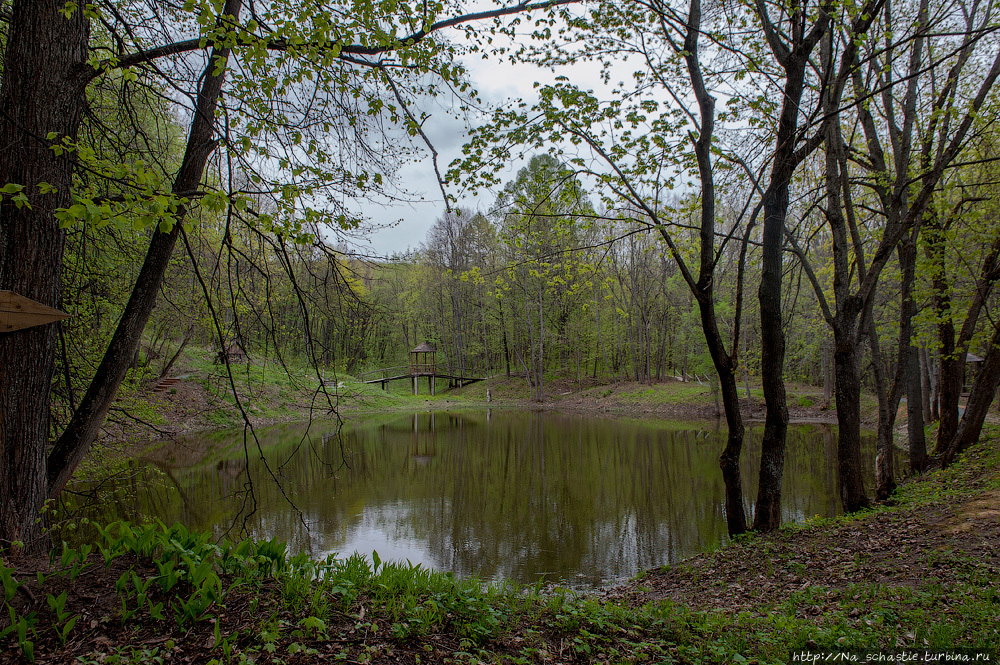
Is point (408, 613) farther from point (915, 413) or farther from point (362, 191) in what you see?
point (915, 413)

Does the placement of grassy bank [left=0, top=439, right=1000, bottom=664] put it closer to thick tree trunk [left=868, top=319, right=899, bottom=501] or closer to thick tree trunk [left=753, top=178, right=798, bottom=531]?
thick tree trunk [left=753, top=178, right=798, bottom=531]

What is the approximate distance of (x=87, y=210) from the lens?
2137 millimetres

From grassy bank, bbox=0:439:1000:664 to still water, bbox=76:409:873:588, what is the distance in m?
0.58

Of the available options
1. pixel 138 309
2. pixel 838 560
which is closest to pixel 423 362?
pixel 838 560

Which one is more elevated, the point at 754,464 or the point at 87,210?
the point at 87,210

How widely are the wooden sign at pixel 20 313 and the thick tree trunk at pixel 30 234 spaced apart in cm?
32

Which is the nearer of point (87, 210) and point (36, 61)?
point (87, 210)

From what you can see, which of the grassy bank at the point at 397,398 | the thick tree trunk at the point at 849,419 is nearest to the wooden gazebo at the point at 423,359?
the grassy bank at the point at 397,398

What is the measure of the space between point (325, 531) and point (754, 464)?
1044 centimetres

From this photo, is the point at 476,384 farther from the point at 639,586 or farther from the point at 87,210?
the point at 87,210

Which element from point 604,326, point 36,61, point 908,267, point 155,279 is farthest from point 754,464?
point 604,326

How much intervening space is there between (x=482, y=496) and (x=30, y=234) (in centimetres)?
851

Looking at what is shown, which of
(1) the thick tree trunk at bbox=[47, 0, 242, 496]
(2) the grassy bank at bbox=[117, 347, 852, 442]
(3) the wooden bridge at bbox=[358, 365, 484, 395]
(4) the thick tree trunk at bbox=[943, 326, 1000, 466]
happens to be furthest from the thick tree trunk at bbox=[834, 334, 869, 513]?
(3) the wooden bridge at bbox=[358, 365, 484, 395]

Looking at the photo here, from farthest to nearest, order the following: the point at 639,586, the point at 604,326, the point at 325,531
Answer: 1. the point at 604,326
2. the point at 325,531
3. the point at 639,586
